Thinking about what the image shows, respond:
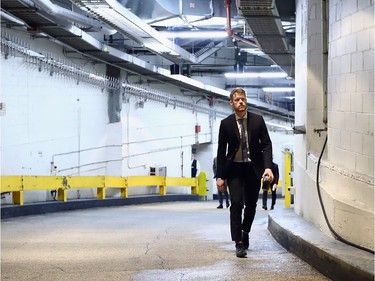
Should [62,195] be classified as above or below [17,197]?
below

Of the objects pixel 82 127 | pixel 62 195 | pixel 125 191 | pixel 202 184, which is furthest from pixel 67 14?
pixel 202 184

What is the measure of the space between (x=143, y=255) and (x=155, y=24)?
982cm

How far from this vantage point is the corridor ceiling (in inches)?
491

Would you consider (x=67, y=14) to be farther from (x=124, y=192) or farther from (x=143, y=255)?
(x=124, y=192)

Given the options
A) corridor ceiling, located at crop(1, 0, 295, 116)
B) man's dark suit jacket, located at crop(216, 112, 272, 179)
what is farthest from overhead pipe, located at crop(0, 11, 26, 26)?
man's dark suit jacket, located at crop(216, 112, 272, 179)

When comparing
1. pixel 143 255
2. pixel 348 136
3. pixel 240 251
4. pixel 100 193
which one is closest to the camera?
pixel 348 136

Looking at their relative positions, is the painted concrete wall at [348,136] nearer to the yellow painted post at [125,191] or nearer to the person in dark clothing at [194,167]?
the yellow painted post at [125,191]

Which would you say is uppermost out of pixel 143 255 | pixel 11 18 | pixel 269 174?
pixel 11 18

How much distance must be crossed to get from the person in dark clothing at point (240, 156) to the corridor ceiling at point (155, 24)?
3877 mm

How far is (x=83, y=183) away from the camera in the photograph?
18547mm

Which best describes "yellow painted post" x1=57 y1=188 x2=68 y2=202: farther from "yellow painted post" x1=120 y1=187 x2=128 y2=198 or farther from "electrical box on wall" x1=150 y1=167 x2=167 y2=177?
"electrical box on wall" x1=150 y1=167 x2=167 y2=177

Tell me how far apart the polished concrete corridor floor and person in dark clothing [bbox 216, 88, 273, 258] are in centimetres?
52

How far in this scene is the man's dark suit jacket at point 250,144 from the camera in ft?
24.0

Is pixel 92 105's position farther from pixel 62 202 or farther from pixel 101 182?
pixel 62 202
